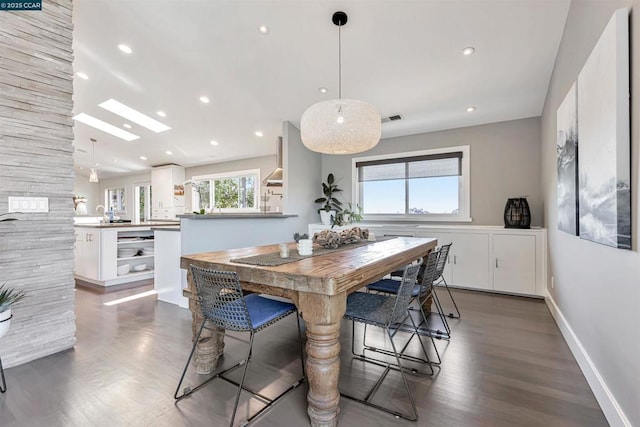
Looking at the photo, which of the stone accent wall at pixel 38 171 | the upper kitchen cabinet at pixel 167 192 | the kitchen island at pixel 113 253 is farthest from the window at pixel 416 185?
the upper kitchen cabinet at pixel 167 192

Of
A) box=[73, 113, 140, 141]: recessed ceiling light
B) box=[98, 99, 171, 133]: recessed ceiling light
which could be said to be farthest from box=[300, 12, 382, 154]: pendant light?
box=[73, 113, 140, 141]: recessed ceiling light

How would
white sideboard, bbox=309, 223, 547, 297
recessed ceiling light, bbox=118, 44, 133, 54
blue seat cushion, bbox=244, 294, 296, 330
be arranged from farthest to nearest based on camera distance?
white sideboard, bbox=309, 223, 547, 297
recessed ceiling light, bbox=118, 44, 133, 54
blue seat cushion, bbox=244, 294, 296, 330

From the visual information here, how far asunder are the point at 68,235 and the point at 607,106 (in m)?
3.72

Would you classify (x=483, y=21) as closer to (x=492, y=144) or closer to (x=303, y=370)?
(x=492, y=144)

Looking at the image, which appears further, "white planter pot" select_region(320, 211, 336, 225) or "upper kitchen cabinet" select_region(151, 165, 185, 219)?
"upper kitchen cabinet" select_region(151, 165, 185, 219)

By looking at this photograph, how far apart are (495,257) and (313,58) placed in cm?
338

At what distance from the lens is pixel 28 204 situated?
7.22 ft

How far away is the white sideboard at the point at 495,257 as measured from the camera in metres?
3.63

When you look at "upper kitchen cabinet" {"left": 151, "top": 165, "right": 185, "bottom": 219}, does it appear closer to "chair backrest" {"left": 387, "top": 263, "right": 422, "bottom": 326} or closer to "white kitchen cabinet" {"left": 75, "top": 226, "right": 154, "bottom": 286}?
"white kitchen cabinet" {"left": 75, "top": 226, "right": 154, "bottom": 286}

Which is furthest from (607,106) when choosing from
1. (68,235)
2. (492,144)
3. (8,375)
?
(8,375)

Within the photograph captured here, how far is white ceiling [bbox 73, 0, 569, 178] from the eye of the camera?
102 inches

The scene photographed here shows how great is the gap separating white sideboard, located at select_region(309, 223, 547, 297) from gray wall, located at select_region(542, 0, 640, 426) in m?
0.76

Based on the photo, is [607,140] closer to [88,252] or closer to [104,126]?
[88,252]

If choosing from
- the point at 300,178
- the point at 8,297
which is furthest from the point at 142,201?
the point at 8,297
